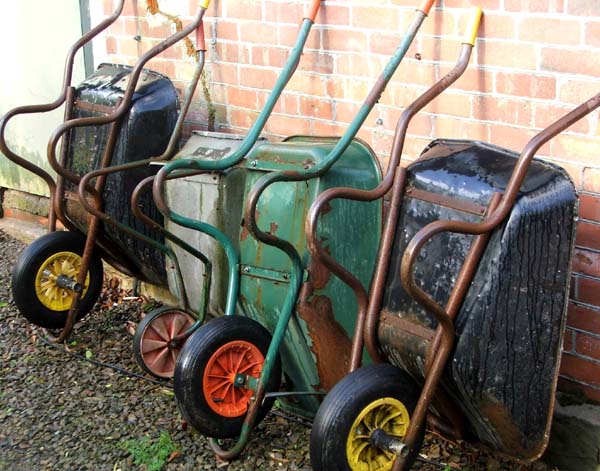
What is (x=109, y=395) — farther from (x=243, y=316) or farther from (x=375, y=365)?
(x=375, y=365)

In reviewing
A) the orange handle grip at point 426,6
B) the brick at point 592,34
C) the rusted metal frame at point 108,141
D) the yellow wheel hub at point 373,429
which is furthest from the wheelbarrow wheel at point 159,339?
the brick at point 592,34

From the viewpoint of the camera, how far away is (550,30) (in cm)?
306

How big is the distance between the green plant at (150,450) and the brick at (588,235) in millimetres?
1709

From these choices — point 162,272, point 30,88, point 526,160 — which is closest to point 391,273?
point 526,160

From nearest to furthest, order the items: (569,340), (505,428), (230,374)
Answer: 1. (505,428)
2. (569,340)
3. (230,374)

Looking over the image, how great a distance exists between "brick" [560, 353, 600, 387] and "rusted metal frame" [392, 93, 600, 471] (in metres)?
0.77

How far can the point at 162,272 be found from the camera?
4.38 metres

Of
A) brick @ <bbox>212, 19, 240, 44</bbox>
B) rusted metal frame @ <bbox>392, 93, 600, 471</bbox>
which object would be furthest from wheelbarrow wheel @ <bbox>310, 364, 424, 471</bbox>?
brick @ <bbox>212, 19, 240, 44</bbox>

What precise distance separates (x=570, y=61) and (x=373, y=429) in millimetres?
1371

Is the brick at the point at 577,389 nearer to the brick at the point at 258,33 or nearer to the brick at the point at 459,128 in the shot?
the brick at the point at 459,128

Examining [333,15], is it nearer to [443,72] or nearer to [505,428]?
[443,72]

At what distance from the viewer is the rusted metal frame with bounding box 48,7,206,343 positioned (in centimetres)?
394

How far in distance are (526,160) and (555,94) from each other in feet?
1.83

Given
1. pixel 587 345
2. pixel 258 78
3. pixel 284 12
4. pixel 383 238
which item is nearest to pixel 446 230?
pixel 383 238
